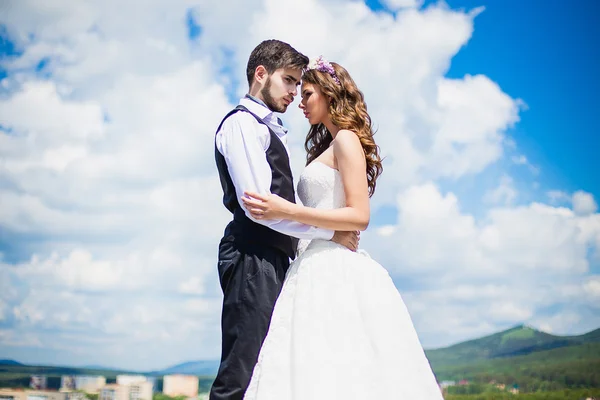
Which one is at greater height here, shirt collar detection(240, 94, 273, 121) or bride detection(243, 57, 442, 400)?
shirt collar detection(240, 94, 273, 121)

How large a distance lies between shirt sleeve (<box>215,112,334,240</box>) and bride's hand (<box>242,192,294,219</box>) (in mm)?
39

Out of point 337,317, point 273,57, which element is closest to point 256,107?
point 273,57

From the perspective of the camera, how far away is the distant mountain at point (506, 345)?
29641 millimetres

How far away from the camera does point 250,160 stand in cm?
294

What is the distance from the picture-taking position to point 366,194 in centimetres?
320

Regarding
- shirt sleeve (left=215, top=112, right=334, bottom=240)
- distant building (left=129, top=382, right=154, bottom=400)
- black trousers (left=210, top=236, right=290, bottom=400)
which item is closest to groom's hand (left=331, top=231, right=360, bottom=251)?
shirt sleeve (left=215, top=112, right=334, bottom=240)

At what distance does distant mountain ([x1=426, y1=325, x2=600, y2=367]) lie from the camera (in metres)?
29.6

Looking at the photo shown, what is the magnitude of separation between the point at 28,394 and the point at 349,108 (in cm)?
2125

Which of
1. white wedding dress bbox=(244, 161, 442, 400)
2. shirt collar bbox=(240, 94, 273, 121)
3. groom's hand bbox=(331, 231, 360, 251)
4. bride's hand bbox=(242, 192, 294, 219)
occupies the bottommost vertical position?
white wedding dress bbox=(244, 161, 442, 400)

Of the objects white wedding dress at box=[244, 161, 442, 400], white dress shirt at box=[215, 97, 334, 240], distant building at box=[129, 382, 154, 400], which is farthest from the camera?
distant building at box=[129, 382, 154, 400]

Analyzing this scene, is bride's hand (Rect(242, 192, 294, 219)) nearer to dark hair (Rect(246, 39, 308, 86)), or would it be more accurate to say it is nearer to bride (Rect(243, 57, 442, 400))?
bride (Rect(243, 57, 442, 400))

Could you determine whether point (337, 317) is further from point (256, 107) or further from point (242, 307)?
point (256, 107)

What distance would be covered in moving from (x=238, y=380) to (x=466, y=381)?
28033mm

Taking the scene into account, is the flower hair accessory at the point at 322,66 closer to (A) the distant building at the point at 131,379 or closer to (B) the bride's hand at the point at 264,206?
(B) the bride's hand at the point at 264,206
